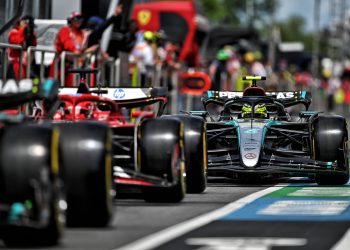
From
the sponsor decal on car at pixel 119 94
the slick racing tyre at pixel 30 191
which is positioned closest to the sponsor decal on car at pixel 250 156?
the sponsor decal on car at pixel 119 94

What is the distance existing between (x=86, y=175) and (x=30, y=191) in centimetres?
114

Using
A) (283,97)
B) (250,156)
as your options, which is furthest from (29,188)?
(283,97)

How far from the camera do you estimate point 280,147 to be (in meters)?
16.8

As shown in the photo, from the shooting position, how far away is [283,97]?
18.6 m

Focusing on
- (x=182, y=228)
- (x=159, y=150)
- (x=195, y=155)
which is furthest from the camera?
(x=195, y=155)

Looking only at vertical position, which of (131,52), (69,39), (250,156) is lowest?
(250,156)

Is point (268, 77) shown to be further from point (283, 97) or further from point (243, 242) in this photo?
point (243, 242)

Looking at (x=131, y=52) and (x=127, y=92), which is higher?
(x=131, y=52)

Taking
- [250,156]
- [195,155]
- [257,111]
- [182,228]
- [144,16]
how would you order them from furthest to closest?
[144,16] → [257,111] → [250,156] → [195,155] → [182,228]

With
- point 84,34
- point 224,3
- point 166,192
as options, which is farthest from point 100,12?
point 224,3

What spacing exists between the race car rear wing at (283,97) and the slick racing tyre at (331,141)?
1519 mm

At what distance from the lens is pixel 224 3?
484 ft

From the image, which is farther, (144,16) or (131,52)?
(144,16)

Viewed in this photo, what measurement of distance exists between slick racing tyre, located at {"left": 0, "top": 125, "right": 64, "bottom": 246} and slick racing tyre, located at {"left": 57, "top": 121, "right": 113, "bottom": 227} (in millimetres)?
759
